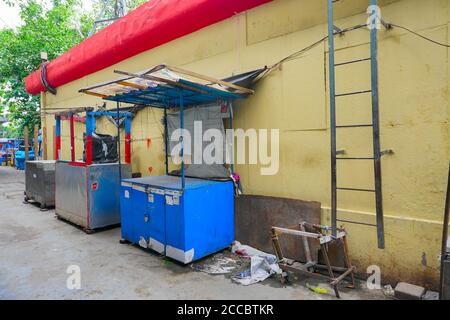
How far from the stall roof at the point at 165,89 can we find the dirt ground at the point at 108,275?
2.37 m

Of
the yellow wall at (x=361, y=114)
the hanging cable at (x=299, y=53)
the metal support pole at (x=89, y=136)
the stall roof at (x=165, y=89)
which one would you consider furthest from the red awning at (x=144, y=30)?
the metal support pole at (x=89, y=136)

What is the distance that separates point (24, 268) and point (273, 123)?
3.96 metres

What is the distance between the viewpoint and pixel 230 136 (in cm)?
492

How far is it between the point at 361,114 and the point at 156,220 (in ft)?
10.2

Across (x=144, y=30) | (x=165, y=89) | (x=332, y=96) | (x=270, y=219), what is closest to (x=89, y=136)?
(x=165, y=89)

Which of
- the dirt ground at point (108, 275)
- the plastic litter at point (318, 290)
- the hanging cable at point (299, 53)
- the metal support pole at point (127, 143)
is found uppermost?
the hanging cable at point (299, 53)

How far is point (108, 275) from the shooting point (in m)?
3.77

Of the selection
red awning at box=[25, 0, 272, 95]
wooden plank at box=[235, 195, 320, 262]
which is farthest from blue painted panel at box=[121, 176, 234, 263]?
red awning at box=[25, 0, 272, 95]

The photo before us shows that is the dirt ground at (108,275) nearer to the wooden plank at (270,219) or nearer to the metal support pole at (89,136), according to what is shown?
the wooden plank at (270,219)

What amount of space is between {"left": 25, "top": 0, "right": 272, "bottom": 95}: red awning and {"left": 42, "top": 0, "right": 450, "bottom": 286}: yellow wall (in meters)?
0.35

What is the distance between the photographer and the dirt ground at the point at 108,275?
3311mm

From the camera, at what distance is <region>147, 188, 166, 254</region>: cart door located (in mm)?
4301

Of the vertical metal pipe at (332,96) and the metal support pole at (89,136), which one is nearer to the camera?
the vertical metal pipe at (332,96)
